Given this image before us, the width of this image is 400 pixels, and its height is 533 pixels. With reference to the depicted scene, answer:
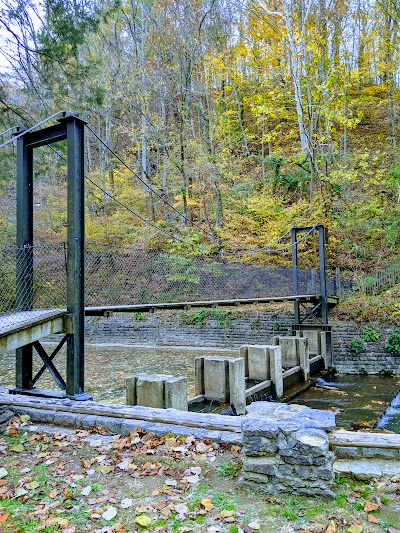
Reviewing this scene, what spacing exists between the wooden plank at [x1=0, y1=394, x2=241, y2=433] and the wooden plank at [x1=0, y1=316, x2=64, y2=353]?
1.93 feet

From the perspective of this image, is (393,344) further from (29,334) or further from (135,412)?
(29,334)

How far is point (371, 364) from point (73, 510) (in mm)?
9518

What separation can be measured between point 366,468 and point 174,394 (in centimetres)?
263

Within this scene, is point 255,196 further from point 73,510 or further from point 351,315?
point 73,510

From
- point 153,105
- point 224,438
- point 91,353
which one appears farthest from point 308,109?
point 224,438

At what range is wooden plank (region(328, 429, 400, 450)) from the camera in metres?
2.62

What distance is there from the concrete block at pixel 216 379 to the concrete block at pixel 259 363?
167 cm

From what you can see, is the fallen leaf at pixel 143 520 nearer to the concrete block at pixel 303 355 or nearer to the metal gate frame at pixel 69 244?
the metal gate frame at pixel 69 244

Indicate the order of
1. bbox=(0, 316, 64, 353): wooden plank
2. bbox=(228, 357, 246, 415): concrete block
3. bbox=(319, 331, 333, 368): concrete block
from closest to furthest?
1. bbox=(0, 316, 64, 353): wooden plank
2. bbox=(228, 357, 246, 415): concrete block
3. bbox=(319, 331, 333, 368): concrete block

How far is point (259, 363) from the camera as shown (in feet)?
25.7

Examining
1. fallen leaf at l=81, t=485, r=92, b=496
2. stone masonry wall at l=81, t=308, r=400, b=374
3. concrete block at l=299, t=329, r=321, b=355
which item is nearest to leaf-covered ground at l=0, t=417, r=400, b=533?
fallen leaf at l=81, t=485, r=92, b=496

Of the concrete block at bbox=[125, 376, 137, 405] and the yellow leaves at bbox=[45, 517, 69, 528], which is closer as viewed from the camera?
the yellow leaves at bbox=[45, 517, 69, 528]

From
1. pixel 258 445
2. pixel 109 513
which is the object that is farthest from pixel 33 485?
pixel 258 445

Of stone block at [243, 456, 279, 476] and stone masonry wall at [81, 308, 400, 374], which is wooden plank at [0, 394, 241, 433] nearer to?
stone block at [243, 456, 279, 476]
